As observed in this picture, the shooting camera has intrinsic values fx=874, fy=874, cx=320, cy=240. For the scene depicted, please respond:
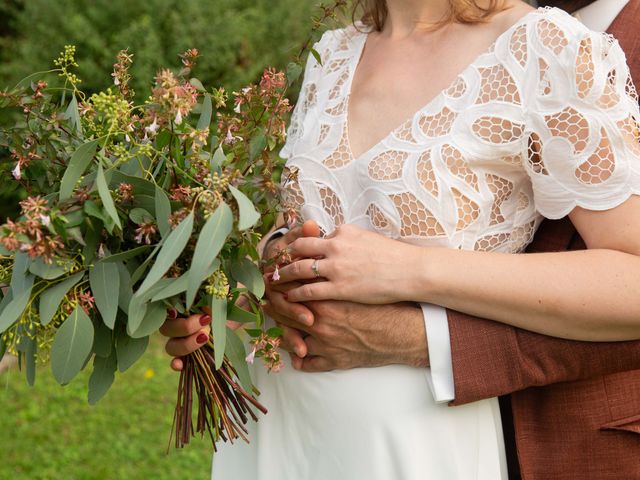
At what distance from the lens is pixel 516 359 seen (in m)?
1.86

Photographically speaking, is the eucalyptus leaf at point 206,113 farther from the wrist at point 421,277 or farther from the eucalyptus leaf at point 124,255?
the wrist at point 421,277

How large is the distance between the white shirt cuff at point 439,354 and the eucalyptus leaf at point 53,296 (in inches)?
29.3

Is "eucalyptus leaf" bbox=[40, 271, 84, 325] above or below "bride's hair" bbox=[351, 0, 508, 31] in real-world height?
above

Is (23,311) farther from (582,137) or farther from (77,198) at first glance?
(582,137)

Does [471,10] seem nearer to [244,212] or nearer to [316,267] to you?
[316,267]

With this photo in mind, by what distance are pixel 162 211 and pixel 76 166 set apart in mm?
186

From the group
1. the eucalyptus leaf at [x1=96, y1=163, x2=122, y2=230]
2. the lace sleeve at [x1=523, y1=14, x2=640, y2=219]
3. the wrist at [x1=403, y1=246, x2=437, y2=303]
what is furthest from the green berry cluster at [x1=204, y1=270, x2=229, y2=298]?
the lace sleeve at [x1=523, y1=14, x2=640, y2=219]

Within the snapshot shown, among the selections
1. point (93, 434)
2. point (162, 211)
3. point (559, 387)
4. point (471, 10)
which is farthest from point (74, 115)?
point (93, 434)

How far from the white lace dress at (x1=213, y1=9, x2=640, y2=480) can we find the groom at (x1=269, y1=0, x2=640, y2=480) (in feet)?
0.20

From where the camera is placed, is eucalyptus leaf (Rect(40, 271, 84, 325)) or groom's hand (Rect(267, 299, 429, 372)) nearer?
eucalyptus leaf (Rect(40, 271, 84, 325))

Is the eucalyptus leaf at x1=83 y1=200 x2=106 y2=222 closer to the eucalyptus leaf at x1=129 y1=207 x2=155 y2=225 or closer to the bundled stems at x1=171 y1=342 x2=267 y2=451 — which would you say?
the eucalyptus leaf at x1=129 y1=207 x2=155 y2=225

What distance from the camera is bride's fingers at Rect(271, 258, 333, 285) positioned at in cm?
193

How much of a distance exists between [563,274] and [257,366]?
32.8 inches

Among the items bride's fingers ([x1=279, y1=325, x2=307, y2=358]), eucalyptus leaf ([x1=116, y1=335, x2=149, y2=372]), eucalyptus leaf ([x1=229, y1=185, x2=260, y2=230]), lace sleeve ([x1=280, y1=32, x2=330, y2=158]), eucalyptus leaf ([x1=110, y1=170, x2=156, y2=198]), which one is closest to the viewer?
eucalyptus leaf ([x1=229, y1=185, x2=260, y2=230])
